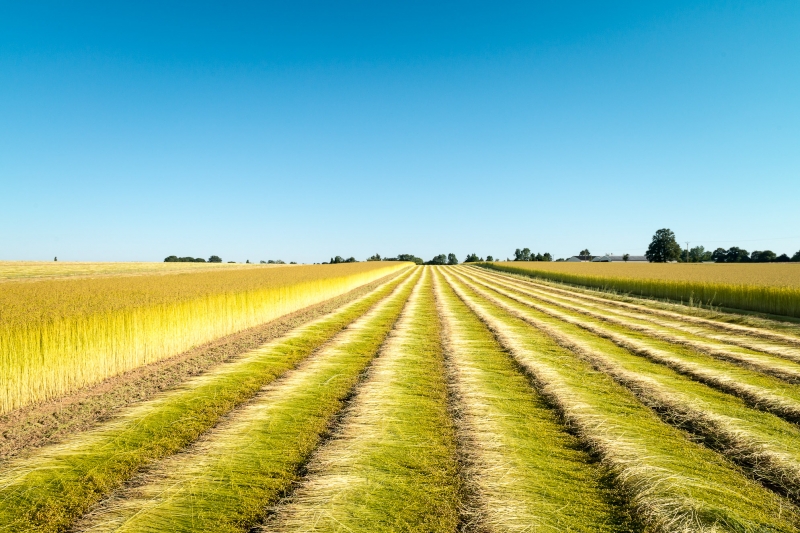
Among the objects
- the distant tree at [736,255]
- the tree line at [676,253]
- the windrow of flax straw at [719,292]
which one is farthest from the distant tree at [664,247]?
the windrow of flax straw at [719,292]

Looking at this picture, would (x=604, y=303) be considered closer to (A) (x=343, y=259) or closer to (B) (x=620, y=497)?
(B) (x=620, y=497)

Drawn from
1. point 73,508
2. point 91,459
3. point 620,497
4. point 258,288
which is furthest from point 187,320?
point 620,497

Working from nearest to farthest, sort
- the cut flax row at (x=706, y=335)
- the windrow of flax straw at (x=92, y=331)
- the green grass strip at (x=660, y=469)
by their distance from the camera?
the green grass strip at (x=660, y=469) < the windrow of flax straw at (x=92, y=331) < the cut flax row at (x=706, y=335)

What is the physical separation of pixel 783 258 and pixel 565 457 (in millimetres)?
143079

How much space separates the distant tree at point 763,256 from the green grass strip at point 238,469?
5786 inches

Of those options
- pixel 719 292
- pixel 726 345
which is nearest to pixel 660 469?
pixel 726 345

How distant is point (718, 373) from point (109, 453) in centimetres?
1065

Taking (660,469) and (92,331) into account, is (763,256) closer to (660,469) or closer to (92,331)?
(660,469)

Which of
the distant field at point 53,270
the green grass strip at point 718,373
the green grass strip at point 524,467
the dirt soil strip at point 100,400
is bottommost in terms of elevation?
the dirt soil strip at point 100,400

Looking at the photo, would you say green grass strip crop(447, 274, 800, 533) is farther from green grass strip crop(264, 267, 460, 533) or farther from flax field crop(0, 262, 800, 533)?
green grass strip crop(264, 267, 460, 533)

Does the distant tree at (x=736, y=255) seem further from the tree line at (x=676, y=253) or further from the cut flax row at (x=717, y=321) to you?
the cut flax row at (x=717, y=321)

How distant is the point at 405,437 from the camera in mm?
5801

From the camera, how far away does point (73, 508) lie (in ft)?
13.7

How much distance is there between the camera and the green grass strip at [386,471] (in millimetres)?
3947
